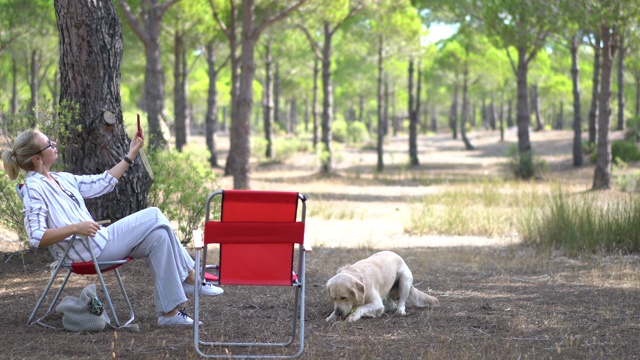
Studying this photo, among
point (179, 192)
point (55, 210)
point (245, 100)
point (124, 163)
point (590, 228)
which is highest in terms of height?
point (245, 100)

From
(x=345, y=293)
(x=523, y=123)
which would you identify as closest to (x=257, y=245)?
(x=345, y=293)

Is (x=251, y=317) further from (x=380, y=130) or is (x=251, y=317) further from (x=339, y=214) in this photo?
(x=380, y=130)

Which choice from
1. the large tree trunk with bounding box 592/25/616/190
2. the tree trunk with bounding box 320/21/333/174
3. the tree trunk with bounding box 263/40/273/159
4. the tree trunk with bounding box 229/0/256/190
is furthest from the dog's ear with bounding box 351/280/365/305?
the tree trunk with bounding box 263/40/273/159

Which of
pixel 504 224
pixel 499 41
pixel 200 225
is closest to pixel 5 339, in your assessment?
pixel 200 225

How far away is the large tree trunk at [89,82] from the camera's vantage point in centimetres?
621

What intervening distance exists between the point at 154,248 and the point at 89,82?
226cm

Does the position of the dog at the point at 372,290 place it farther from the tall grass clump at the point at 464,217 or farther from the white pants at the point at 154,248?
the tall grass clump at the point at 464,217

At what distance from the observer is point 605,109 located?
15.8m

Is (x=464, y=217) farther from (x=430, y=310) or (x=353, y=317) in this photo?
(x=353, y=317)

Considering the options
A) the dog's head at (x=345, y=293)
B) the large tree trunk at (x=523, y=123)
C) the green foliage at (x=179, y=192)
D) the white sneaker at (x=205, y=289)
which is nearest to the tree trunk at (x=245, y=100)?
the green foliage at (x=179, y=192)

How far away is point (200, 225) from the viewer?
739cm

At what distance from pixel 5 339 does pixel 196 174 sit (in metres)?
3.19

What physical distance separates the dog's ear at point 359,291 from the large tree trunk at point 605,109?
12.1 metres

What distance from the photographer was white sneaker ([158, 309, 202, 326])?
15.2 ft
